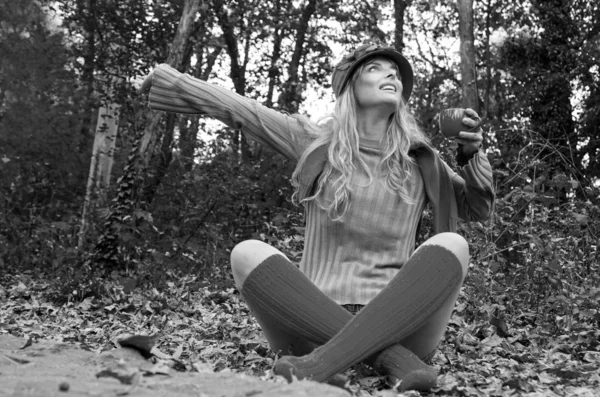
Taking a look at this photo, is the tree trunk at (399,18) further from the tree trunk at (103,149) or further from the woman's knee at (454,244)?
the woman's knee at (454,244)

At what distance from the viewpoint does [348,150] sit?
3.66 metres

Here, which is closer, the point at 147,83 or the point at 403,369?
the point at 403,369

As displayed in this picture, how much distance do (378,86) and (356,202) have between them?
567 mm

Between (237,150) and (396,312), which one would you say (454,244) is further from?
(237,150)

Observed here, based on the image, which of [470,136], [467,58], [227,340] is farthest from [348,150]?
Result: [467,58]

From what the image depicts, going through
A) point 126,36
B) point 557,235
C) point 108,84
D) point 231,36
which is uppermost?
point 231,36

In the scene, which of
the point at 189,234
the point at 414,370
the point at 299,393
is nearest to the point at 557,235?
the point at 414,370

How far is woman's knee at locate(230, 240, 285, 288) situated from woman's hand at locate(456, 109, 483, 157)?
962 millimetres

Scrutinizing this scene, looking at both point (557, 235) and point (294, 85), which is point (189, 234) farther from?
point (557, 235)

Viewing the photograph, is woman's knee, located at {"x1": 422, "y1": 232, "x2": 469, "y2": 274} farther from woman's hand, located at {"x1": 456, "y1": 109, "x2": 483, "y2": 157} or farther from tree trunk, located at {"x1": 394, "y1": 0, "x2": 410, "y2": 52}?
tree trunk, located at {"x1": 394, "y1": 0, "x2": 410, "y2": 52}

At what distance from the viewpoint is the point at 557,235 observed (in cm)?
568

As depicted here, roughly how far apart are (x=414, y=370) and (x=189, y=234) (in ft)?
24.1

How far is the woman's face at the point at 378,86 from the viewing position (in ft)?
12.1

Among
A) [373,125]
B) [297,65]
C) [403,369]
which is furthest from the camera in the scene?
[297,65]
